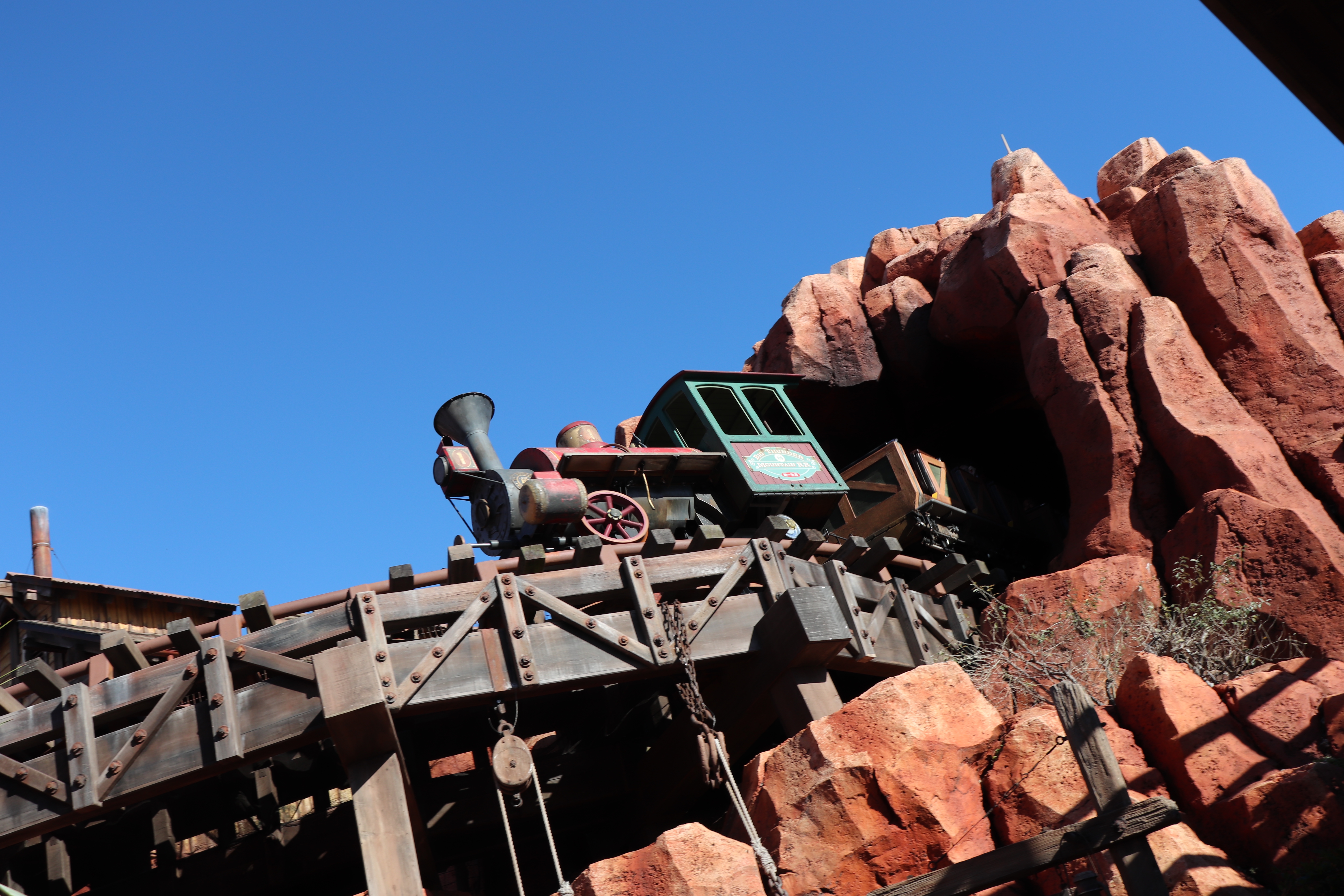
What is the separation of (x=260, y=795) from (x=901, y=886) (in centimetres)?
533

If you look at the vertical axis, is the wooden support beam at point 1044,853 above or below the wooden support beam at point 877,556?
below

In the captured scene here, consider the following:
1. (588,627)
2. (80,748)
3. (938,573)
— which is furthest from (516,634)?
(938,573)

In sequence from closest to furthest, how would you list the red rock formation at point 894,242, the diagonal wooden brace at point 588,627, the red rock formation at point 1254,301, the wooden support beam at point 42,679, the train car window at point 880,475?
1. the wooden support beam at point 42,679
2. the diagonal wooden brace at point 588,627
3. the red rock formation at point 1254,301
4. the train car window at point 880,475
5. the red rock formation at point 894,242

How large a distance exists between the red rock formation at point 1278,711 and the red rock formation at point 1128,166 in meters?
12.5

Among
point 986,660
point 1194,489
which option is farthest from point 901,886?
point 1194,489

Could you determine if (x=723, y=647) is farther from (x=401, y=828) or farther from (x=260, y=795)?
(x=260, y=795)

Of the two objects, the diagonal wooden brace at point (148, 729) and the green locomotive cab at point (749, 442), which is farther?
the green locomotive cab at point (749, 442)

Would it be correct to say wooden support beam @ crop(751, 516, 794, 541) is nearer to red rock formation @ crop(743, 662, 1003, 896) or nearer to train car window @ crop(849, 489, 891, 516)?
red rock formation @ crop(743, 662, 1003, 896)

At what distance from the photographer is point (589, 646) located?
6.82m

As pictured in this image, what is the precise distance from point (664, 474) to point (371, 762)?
735 cm

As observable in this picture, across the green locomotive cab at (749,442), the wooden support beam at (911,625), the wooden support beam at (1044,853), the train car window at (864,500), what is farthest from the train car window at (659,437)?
the wooden support beam at (1044,853)

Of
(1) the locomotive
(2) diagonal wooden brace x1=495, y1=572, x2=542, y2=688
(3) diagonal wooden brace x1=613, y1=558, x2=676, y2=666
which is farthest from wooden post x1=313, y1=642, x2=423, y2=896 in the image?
(1) the locomotive

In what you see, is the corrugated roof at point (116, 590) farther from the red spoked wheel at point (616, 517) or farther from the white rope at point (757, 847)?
the white rope at point (757, 847)

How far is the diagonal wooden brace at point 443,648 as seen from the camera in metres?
6.14
